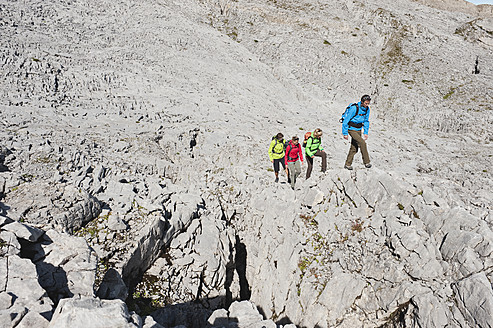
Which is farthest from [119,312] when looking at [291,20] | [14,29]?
[291,20]

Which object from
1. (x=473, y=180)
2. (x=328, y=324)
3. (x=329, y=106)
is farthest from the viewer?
(x=329, y=106)

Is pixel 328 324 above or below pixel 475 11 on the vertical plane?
below

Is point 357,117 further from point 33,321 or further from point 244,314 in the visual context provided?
point 33,321

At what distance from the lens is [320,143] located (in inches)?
555

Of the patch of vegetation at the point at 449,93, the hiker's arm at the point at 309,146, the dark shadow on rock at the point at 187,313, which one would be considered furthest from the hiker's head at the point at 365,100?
the patch of vegetation at the point at 449,93

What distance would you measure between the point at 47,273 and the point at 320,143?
1251cm

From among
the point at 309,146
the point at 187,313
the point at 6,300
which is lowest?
the point at 187,313

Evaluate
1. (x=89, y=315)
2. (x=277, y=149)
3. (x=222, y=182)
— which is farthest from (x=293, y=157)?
(x=89, y=315)

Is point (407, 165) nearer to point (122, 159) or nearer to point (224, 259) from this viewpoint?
point (224, 259)

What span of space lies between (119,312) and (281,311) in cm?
1092

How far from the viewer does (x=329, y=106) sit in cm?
3328

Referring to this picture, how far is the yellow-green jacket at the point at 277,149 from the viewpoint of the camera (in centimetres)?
1459

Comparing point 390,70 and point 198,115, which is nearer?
point 198,115

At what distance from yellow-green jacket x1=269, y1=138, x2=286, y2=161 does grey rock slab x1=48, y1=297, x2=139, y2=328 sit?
10495mm
